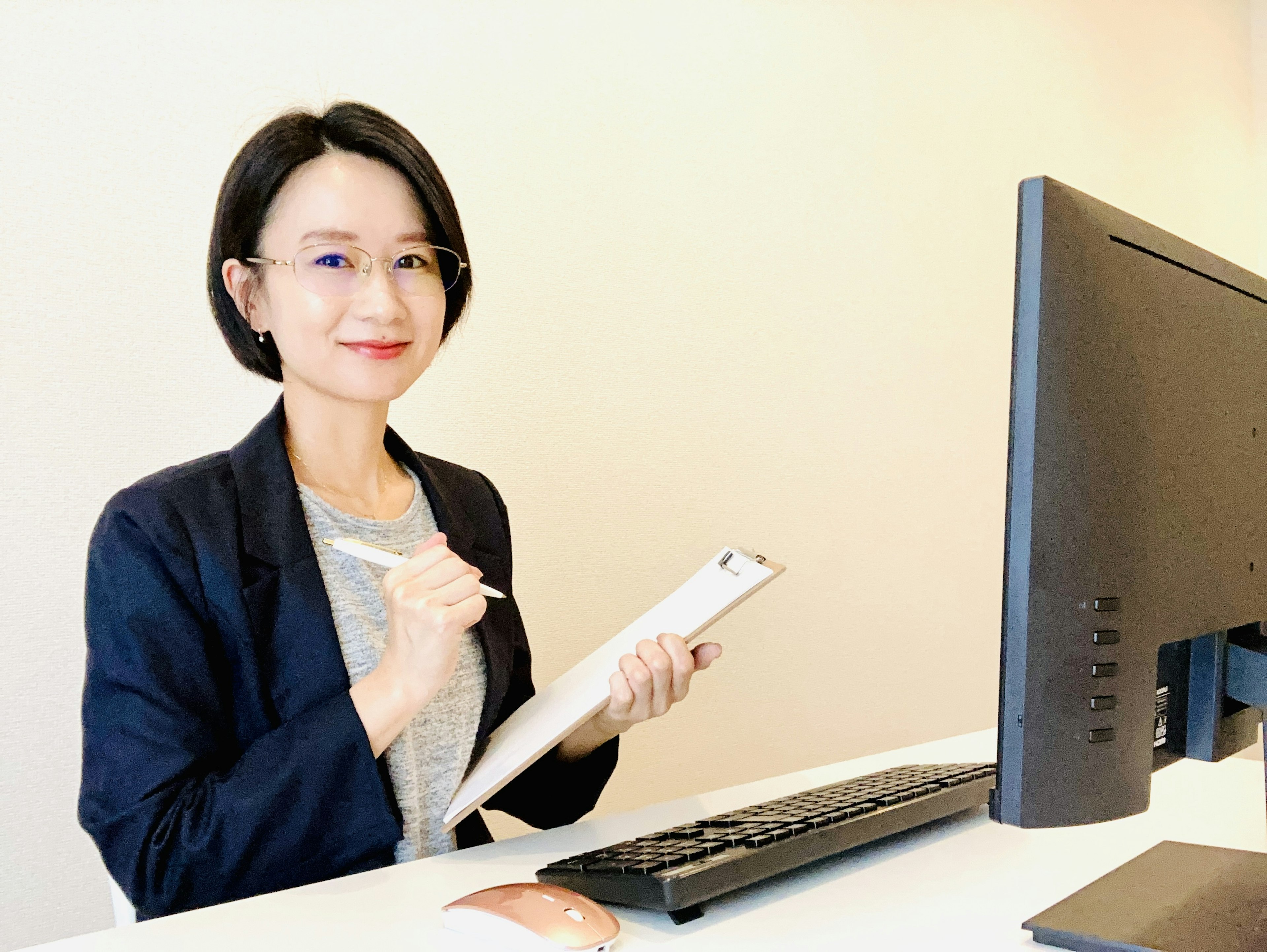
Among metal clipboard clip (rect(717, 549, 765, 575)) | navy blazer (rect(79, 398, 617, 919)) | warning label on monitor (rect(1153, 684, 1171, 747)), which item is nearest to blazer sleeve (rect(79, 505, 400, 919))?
navy blazer (rect(79, 398, 617, 919))

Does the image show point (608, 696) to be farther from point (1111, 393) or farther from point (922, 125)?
point (922, 125)

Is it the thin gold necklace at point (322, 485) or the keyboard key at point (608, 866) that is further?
the thin gold necklace at point (322, 485)

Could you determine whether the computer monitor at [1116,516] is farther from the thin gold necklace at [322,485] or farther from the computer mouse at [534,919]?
the thin gold necklace at [322,485]

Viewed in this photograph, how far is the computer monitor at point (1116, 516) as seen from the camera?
56cm

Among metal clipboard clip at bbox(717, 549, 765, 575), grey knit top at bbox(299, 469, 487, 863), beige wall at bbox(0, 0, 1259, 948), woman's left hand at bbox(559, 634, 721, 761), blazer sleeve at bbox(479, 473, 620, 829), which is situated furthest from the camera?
beige wall at bbox(0, 0, 1259, 948)

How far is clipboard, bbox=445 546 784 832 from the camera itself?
83 cm

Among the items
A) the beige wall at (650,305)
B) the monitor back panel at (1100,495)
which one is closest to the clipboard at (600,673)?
the monitor back panel at (1100,495)

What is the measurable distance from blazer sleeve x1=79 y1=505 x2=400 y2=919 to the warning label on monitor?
0.59 m

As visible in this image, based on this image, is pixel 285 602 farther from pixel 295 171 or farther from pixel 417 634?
pixel 295 171

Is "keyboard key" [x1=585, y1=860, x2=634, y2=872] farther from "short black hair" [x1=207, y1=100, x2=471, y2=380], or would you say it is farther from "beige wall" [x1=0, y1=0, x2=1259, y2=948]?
"beige wall" [x1=0, y1=0, x2=1259, y2=948]

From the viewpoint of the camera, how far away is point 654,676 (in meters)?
0.94

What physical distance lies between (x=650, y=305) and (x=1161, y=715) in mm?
1319

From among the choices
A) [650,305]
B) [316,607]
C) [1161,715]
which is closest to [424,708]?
[316,607]

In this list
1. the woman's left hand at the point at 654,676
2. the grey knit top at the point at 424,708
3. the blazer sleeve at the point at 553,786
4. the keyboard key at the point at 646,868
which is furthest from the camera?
the blazer sleeve at the point at 553,786
